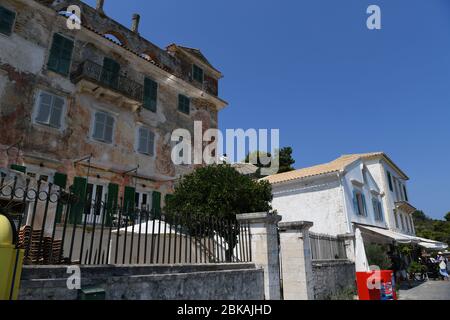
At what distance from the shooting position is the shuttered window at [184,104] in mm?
19281

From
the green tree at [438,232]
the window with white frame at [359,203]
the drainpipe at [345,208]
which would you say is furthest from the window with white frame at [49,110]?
the green tree at [438,232]

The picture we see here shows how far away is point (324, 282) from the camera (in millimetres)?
10648

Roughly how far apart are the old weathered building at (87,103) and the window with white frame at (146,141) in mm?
56

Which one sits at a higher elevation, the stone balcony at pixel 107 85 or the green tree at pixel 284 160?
the green tree at pixel 284 160

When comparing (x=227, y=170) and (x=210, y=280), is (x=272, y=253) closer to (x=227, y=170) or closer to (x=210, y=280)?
(x=210, y=280)

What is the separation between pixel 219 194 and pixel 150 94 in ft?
29.4

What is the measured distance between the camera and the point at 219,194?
11.5 meters

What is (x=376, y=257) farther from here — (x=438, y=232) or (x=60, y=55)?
(x=438, y=232)

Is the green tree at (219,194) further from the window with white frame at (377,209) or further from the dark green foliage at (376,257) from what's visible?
the window with white frame at (377,209)

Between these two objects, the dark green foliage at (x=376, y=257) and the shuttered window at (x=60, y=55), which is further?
the dark green foliage at (x=376, y=257)

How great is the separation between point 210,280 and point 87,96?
38.5ft

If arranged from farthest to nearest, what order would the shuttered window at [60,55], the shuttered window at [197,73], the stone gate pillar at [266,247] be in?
the shuttered window at [197,73]
the shuttered window at [60,55]
the stone gate pillar at [266,247]

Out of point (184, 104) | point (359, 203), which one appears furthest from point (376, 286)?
point (184, 104)

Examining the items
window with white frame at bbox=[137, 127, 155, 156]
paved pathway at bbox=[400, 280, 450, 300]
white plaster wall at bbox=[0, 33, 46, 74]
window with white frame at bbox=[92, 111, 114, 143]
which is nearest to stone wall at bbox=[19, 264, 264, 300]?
paved pathway at bbox=[400, 280, 450, 300]
